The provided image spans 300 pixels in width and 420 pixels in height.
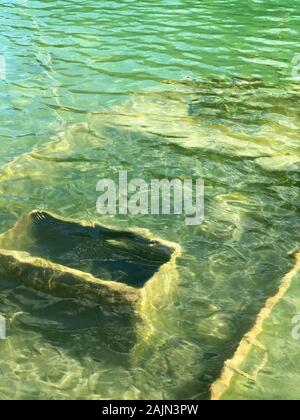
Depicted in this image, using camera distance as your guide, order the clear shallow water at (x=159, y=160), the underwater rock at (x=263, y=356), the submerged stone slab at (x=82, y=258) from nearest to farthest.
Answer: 1. the underwater rock at (x=263, y=356)
2. the clear shallow water at (x=159, y=160)
3. the submerged stone slab at (x=82, y=258)

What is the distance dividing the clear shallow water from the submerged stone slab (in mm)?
169

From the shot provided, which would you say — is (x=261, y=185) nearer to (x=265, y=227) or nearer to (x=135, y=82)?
(x=265, y=227)

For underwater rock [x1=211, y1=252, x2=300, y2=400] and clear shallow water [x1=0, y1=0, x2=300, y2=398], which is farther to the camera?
clear shallow water [x1=0, y1=0, x2=300, y2=398]

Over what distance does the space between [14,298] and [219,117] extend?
540 centimetres

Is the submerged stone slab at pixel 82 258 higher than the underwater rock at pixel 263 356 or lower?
higher

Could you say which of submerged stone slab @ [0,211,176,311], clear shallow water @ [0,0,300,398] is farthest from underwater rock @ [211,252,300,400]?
submerged stone slab @ [0,211,176,311]

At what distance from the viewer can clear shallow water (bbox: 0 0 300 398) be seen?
182 inches

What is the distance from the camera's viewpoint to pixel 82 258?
5.82m

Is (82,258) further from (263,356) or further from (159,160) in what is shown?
(159,160)

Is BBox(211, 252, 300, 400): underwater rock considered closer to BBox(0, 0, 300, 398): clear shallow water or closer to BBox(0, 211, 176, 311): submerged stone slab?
BBox(0, 0, 300, 398): clear shallow water

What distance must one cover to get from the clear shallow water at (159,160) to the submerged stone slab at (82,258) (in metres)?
0.17

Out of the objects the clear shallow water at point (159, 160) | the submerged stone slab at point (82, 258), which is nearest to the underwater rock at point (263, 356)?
the clear shallow water at point (159, 160)

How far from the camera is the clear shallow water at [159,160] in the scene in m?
4.61

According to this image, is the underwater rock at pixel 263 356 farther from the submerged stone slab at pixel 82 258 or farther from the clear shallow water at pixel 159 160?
the submerged stone slab at pixel 82 258
